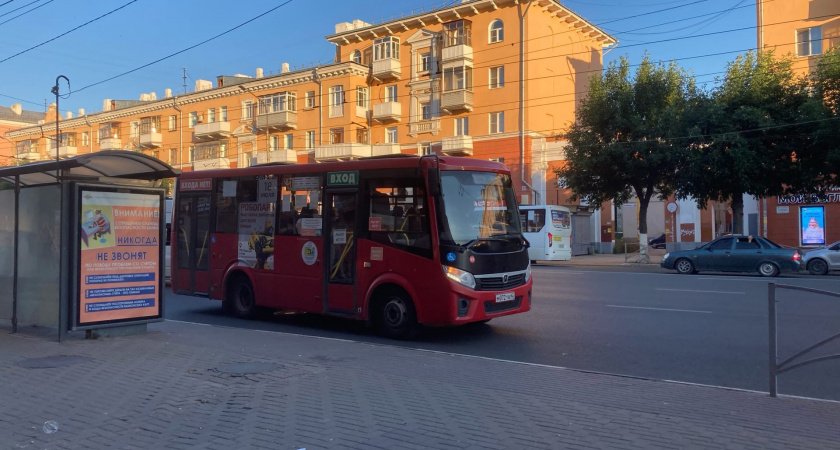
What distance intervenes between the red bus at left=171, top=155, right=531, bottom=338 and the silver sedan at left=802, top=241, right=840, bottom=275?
1744 centimetres

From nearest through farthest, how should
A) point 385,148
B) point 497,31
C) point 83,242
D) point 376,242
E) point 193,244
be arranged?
point 83,242
point 376,242
point 193,244
point 497,31
point 385,148

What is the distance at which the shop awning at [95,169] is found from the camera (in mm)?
9133

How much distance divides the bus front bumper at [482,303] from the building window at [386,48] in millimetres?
39706

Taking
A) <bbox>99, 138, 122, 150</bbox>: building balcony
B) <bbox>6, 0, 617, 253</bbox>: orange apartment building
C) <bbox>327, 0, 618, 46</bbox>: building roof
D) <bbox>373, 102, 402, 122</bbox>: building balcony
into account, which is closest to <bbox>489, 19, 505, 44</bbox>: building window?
<bbox>6, 0, 617, 253</bbox>: orange apartment building

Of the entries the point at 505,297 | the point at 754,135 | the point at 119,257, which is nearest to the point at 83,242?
the point at 119,257

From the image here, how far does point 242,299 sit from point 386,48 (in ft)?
125

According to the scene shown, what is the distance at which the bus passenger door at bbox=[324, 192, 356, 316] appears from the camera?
36.7 feet

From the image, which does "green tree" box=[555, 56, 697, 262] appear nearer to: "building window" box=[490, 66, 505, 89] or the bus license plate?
"building window" box=[490, 66, 505, 89]

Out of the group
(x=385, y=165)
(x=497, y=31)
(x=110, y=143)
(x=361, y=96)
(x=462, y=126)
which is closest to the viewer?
(x=385, y=165)

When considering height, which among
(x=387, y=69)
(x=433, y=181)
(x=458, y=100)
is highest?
(x=387, y=69)

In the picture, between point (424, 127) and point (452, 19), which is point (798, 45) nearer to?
point (452, 19)

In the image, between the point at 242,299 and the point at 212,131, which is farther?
the point at 212,131

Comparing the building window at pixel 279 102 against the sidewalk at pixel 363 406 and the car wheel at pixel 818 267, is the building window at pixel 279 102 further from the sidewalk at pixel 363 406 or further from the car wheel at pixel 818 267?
the sidewalk at pixel 363 406

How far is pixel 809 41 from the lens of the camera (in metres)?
35.1
